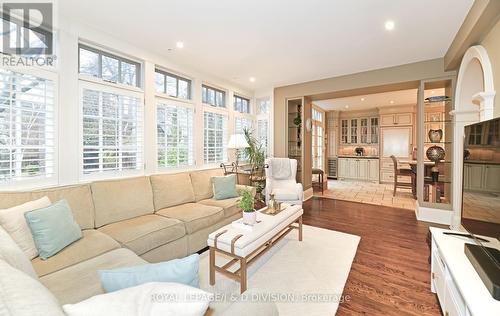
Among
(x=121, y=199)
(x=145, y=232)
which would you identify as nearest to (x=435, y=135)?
(x=145, y=232)

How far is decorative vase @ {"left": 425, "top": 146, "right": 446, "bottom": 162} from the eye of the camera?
156 inches

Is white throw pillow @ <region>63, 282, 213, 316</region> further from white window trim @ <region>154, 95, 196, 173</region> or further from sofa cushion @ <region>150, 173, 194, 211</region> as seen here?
white window trim @ <region>154, 95, 196, 173</region>

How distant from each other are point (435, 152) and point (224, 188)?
3.82 metres

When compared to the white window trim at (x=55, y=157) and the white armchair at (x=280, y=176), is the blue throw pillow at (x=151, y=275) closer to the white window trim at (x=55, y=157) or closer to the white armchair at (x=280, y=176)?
the white window trim at (x=55, y=157)

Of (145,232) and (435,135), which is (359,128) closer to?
(435,135)

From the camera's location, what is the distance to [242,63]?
3916 mm

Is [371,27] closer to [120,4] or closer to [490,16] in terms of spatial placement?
[490,16]

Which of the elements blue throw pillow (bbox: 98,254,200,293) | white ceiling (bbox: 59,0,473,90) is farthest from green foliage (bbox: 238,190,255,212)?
white ceiling (bbox: 59,0,473,90)

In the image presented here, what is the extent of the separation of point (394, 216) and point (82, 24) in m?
5.59

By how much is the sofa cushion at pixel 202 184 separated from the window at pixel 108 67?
164 cm

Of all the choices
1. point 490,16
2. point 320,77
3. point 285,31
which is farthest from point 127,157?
point 490,16

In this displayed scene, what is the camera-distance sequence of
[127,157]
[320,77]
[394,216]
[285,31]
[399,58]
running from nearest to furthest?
[285,31]
[127,157]
[399,58]
[394,216]
[320,77]

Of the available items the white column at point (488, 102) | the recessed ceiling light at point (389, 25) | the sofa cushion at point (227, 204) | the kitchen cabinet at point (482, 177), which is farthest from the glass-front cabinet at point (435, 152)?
the sofa cushion at point (227, 204)

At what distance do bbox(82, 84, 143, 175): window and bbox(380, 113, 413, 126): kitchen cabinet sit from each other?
7738 mm
